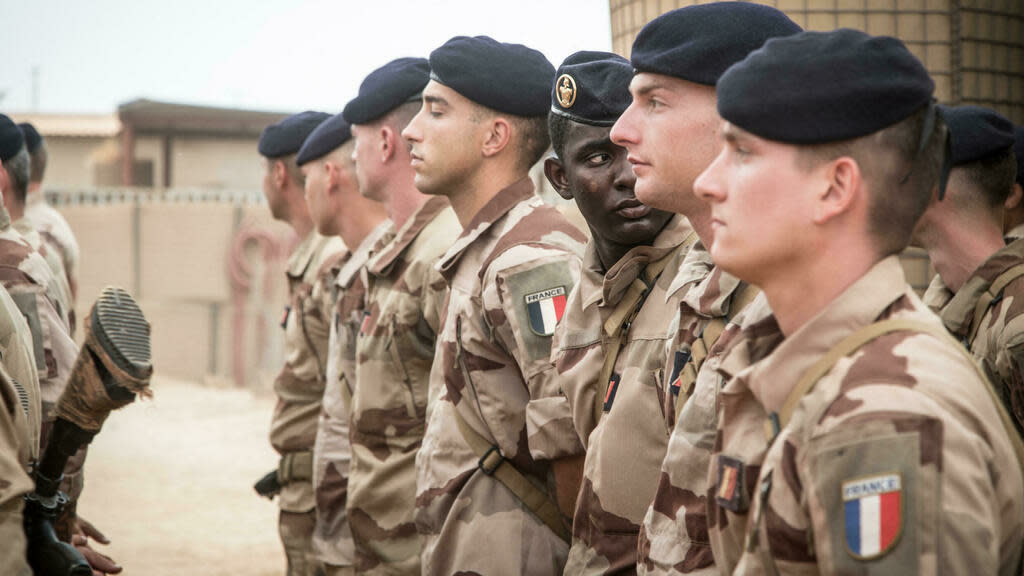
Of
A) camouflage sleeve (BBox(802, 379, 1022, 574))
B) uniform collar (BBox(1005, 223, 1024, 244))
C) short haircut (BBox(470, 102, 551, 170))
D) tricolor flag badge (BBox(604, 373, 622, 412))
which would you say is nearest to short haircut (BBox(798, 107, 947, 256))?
camouflage sleeve (BBox(802, 379, 1022, 574))

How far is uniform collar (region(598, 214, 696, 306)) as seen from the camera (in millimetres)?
2686

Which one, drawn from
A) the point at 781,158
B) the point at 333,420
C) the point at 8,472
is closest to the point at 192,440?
the point at 333,420

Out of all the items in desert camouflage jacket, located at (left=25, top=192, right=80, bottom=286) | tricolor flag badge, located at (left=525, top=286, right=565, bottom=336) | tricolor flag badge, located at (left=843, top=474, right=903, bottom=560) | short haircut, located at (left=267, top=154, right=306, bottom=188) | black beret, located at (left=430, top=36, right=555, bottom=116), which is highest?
black beret, located at (left=430, top=36, right=555, bottom=116)

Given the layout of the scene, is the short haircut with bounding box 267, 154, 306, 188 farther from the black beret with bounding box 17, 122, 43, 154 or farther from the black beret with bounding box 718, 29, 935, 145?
Answer: the black beret with bounding box 718, 29, 935, 145

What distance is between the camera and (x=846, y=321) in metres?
1.61

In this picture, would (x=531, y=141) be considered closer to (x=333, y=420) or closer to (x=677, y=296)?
(x=677, y=296)

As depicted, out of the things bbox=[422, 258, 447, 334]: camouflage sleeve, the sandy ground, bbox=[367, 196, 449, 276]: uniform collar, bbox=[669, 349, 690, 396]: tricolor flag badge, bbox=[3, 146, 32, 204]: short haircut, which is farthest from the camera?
the sandy ground

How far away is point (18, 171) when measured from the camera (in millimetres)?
5176

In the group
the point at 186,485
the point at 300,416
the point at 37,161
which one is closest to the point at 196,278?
the point at 186,485

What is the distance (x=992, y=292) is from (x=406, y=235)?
2.04 metres

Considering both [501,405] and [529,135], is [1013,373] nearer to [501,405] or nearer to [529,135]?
[501,405]

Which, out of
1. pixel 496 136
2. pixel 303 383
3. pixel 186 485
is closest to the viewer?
pixel 496 136

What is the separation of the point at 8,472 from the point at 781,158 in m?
1.83

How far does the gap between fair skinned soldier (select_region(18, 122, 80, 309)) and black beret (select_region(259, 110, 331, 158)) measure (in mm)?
1290
